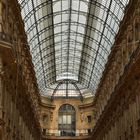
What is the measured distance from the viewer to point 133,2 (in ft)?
126

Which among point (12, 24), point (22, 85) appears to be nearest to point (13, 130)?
point (22, 85)

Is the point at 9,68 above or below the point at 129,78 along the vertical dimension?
below

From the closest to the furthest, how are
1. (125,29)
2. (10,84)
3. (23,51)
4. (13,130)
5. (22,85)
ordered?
1. (10,84)
2. (13,130)
3. (22,85)
4. (125,29)
5. (23,51)

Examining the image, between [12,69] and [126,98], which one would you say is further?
[126,98]

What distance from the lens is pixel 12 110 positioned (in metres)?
38.3

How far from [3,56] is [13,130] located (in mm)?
10612

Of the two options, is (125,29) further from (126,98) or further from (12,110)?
(12,110)

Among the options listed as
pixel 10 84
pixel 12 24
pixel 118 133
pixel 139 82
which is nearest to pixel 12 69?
pixel 10 84

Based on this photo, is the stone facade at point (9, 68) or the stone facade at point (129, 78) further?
the stone facade at point (129, 78)

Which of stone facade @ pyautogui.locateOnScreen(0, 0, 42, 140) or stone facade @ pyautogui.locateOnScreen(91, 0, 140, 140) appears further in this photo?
stone facade @ pyautogui.locateOnScreen(91, 0, 140, 140)

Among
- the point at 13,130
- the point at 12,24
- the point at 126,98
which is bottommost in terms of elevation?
the point at 13,130

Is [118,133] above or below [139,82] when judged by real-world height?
below

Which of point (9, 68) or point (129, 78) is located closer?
point (9, 68)

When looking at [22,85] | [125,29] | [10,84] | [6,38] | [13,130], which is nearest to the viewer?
[6,38]
